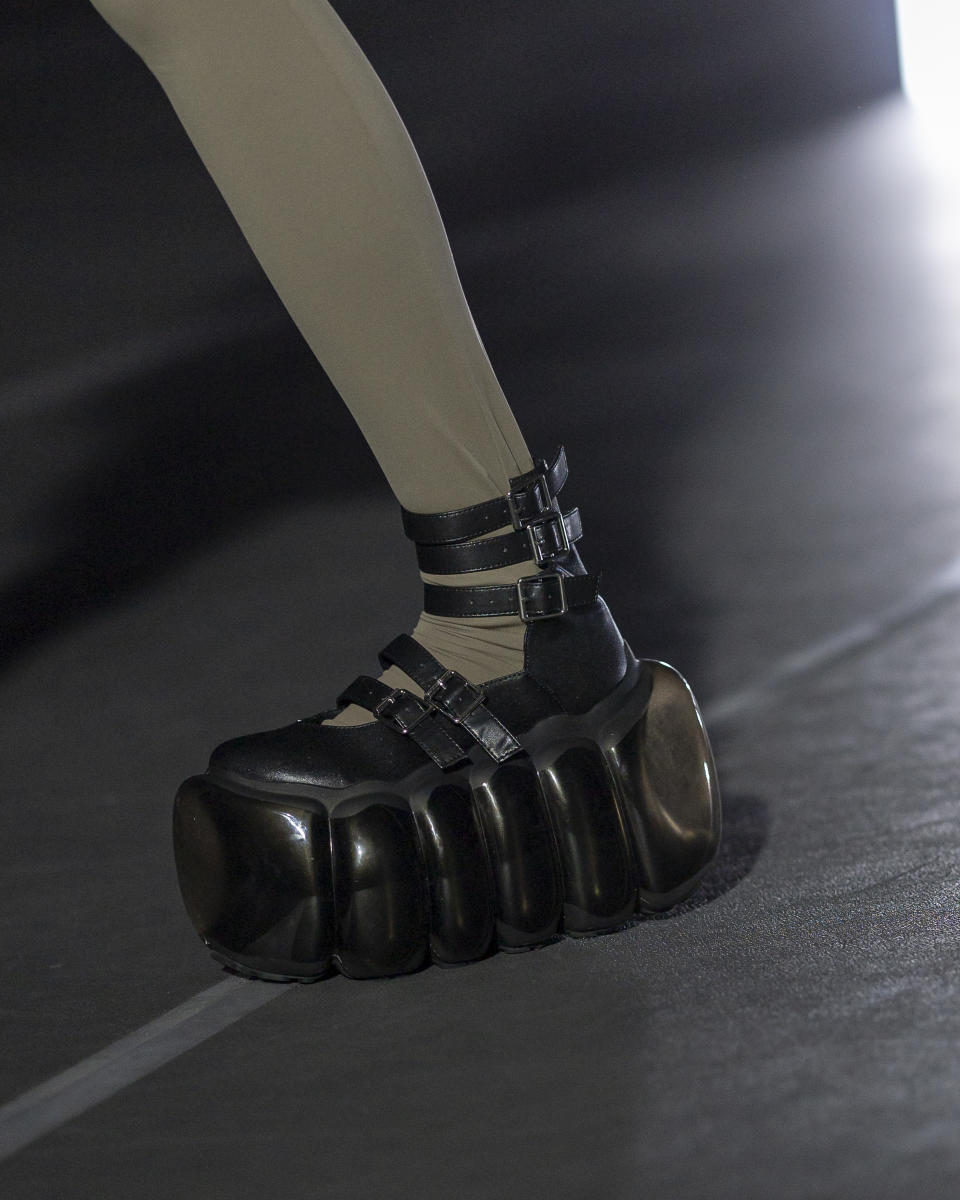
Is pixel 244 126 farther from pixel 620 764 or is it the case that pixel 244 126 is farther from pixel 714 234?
pixel 714 234

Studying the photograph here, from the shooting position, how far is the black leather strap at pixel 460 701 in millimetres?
669

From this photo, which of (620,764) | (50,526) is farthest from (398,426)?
(50,526)

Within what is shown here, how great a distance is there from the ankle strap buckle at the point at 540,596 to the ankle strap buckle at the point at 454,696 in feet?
0.17

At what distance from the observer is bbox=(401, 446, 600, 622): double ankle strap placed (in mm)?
698

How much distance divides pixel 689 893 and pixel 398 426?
0.31 meters

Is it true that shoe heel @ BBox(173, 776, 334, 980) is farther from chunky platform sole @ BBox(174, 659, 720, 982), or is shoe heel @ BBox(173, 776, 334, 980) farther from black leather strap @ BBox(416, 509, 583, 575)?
black leather strap @ BBox(416, 509, 583, 575)

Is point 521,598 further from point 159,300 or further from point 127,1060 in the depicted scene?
point 159,300

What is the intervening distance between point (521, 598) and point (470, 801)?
0.12 m

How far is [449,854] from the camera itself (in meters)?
0.64

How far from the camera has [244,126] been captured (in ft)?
2.12

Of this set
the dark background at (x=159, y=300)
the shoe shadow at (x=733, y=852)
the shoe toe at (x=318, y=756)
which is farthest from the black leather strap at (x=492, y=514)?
the dark background at (x=159, y=300)

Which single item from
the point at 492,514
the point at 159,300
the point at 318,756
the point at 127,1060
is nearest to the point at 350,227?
the point at 492,514

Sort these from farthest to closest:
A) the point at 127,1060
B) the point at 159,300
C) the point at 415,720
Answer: the point at 159,300 < the point at 415,720 < the point at 127,1060

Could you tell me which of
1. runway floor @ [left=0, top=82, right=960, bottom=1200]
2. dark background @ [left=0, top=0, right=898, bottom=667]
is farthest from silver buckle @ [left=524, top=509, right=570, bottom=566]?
dark background @ [left=0, top=0, right=898, bottom=667]
